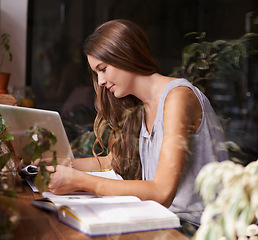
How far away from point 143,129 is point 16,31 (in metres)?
1.04

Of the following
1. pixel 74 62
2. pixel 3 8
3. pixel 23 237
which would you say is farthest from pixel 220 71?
pixel 3 8

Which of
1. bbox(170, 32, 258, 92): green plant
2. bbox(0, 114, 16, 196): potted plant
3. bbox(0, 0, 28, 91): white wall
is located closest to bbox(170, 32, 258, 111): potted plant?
bbox(170, 32, 258, 92): green plant

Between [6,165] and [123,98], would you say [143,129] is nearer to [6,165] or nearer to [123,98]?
[123,98]

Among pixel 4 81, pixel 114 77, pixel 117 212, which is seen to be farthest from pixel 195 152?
pixel 4 81

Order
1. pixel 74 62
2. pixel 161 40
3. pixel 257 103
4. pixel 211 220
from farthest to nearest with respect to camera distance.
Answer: pixel 74 62
pixel 161 40
pixel 257 103
pixel 211 220

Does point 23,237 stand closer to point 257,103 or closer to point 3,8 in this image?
point 257,103

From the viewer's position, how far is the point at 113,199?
62cm

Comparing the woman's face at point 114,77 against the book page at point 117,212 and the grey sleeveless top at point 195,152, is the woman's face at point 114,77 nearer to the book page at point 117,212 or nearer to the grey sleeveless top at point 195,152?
the grey sleeveless top at point 195,152

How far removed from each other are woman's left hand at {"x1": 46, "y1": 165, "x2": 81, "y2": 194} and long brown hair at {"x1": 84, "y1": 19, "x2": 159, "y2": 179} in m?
0.24

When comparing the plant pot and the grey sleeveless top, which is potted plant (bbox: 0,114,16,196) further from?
the plant pot

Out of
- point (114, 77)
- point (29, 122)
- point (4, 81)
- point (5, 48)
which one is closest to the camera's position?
point (29, 122)

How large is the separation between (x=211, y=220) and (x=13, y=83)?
1.47 m

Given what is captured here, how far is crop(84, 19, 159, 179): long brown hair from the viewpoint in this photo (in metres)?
0.82

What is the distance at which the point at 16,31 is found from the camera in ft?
5.65
